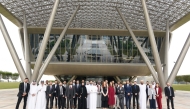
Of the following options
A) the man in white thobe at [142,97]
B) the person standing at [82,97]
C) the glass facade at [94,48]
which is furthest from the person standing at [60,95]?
the glass facade at [94,48]

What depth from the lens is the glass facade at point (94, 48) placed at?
41969 mm

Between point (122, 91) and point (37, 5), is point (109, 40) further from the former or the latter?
point (122, 91)

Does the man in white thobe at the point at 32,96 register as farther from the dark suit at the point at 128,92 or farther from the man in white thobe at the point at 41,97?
the dark suit at the point at 128,92

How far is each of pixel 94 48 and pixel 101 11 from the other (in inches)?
291

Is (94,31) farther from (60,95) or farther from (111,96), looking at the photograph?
(111,96)

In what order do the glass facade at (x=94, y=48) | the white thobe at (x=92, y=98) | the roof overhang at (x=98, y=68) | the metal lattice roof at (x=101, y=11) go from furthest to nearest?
the glass facade at (x=94, y=48) → the roof overhang at (x=98, y=68) → the metal lattice roof at (x=101, y=11) → the white thobe at (x=92, y=98)

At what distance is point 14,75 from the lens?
359ft

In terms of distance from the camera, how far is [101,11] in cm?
3906

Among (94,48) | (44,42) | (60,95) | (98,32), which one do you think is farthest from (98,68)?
(60,95)

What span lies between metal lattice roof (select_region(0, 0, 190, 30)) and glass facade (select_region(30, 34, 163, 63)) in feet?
10.2

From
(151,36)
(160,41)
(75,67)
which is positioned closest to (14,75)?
(75,67)

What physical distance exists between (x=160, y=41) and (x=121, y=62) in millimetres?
9028

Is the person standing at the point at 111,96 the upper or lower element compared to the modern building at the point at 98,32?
lower

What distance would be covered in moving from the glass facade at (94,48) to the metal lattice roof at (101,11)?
3121mm
